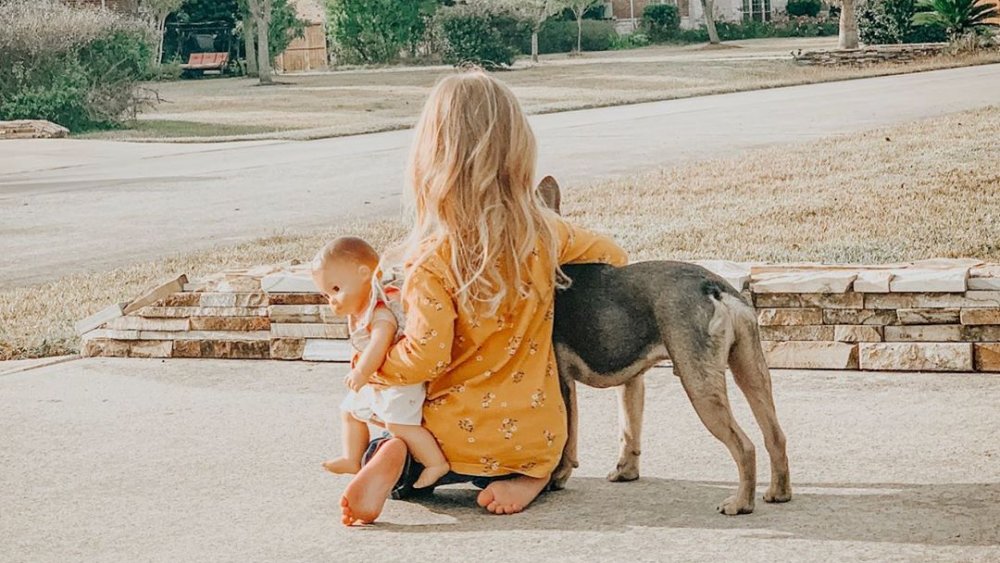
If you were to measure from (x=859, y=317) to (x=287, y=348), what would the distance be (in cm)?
245

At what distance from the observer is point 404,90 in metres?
33.4

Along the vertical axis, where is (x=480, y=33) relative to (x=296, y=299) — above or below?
above

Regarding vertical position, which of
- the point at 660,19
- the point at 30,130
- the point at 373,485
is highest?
the point at 660,19

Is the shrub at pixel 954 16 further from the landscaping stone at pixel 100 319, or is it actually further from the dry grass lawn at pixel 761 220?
the landscaping stone at pixel 100 319

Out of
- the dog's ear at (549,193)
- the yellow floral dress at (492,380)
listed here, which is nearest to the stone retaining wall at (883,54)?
the dog's ear at (549,193)

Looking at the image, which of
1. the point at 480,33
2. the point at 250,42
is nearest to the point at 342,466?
the point at 480,33

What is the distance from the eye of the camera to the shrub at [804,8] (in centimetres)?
6032

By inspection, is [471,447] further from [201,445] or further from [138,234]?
[138,234]

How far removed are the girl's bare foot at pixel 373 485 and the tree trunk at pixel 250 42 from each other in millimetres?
39729

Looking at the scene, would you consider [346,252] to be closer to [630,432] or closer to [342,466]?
[342,466]

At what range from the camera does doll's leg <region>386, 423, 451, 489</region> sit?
4363 millimetres

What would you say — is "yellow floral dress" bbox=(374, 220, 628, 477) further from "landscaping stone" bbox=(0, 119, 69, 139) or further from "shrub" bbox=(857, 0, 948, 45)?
"shrub" bbox=(857, 0, 948, 45)

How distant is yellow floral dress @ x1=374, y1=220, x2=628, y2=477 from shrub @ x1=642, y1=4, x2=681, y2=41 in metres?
54.1

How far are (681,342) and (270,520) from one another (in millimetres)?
1298
